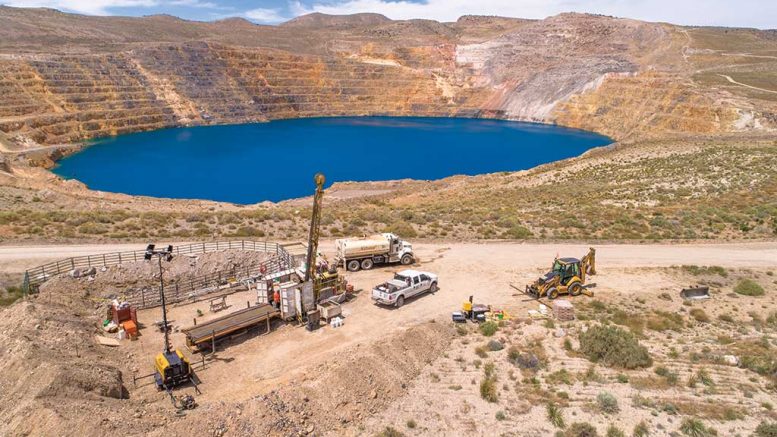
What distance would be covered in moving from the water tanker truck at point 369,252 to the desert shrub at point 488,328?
27.9 ft

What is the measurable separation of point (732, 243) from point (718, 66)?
104 m

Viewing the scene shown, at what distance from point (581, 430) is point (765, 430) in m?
5.10

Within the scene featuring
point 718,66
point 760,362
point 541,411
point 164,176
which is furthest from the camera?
point 718,66

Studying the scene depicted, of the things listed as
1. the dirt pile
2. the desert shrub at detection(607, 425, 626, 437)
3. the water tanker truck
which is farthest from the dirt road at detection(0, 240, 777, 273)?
the desert shrub at detection(607, 425, 626, 437)

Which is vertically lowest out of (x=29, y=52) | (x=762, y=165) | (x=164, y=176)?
(x=164, y=176)

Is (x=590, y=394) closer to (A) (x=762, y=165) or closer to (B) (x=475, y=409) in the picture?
(B) (x=475, y=409)

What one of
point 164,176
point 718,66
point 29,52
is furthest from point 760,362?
point 29,52

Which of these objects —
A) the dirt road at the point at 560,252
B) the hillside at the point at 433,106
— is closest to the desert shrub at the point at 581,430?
the dirt road at the point at 560,252

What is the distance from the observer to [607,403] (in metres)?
15.9

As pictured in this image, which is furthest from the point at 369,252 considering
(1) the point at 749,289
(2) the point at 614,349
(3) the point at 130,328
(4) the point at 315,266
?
(1) the point at 749,289

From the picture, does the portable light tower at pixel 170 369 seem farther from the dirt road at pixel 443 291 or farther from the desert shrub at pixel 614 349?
the desert shrub at pixel 614 349

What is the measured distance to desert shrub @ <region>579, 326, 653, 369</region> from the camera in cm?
1845

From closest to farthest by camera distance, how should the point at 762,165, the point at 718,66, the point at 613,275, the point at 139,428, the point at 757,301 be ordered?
the point at 139,428, the point at 757,301, the point at 613,275, the point at 762,165, the point at 718,66

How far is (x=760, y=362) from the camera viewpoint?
1825cm
